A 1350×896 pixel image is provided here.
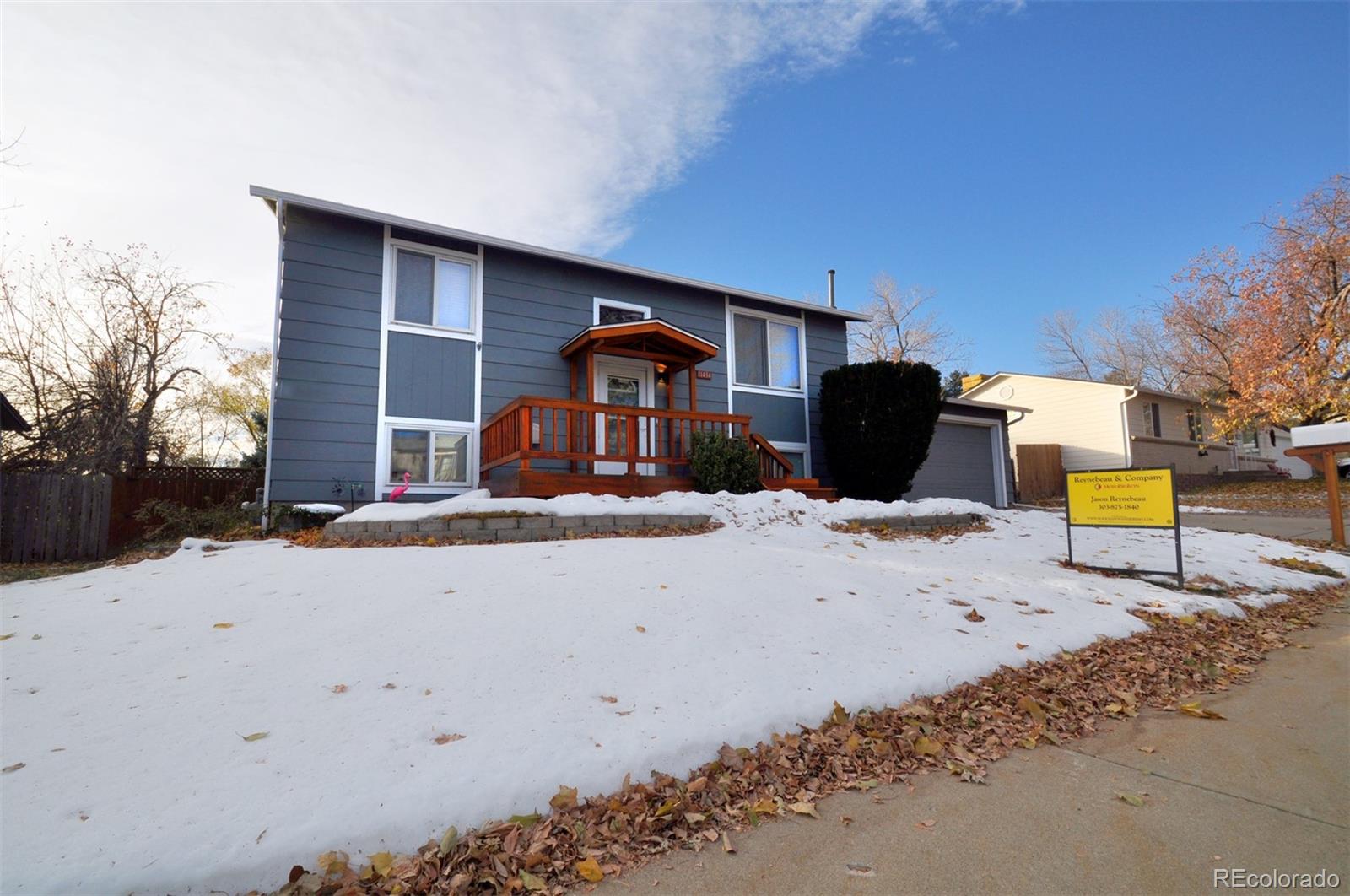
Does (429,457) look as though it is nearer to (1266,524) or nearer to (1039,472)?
(1266,524)

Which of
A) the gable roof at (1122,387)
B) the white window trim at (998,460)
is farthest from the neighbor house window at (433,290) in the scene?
the gable roof at (1122,387)

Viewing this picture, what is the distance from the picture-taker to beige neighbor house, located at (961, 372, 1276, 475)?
20.6 metres

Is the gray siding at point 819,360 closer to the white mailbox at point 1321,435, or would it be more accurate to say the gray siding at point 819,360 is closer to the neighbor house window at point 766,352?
the neighbor house window at point 766,352

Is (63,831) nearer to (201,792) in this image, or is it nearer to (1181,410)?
(201,792)

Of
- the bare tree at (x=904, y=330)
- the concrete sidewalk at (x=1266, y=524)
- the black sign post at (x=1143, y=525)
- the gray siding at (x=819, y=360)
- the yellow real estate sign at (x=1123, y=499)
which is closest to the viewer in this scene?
the black sign post at (x=1143, y=525)

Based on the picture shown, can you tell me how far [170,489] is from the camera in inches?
363

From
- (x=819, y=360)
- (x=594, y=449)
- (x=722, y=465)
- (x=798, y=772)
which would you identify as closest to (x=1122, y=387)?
(x=819, y=360)

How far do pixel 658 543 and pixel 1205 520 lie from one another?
→ 1292cm

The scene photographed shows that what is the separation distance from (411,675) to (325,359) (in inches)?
269

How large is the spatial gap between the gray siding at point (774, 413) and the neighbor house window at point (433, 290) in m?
5.20

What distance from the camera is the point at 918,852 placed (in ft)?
6.24

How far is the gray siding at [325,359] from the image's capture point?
306 inches

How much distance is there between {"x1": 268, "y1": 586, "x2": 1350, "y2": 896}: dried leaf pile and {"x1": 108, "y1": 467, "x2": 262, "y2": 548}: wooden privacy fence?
9497 mm

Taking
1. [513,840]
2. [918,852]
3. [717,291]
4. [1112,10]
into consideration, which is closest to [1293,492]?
[1112,10]
